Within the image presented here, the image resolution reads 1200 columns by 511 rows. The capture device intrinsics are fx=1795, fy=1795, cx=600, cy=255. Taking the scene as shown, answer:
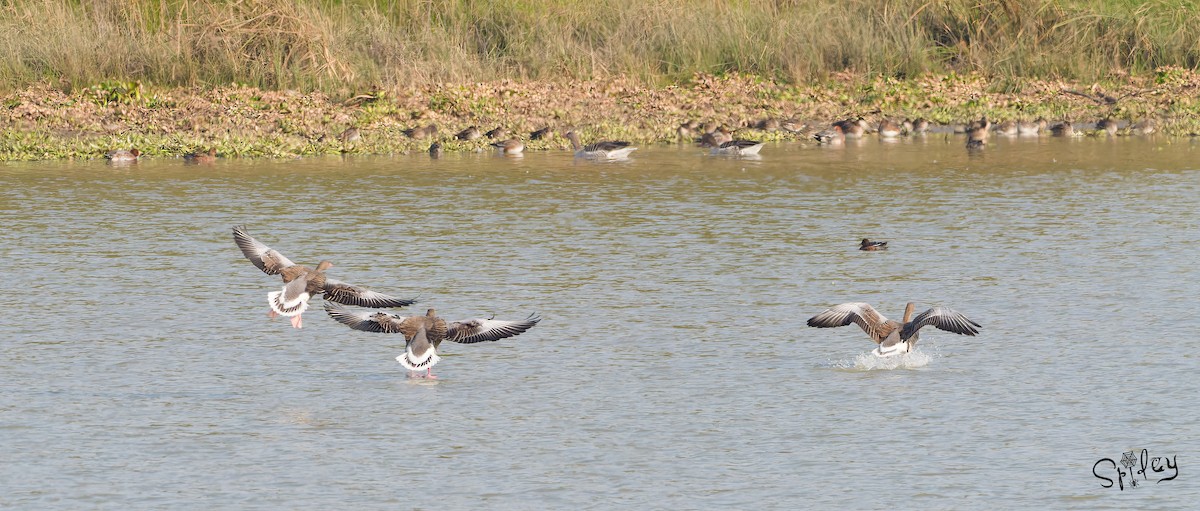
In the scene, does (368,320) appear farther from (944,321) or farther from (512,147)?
(512,147)

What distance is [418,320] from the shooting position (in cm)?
964

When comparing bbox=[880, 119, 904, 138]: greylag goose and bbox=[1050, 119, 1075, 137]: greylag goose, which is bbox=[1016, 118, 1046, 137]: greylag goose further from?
bbox=[880, 119, 904, 138]: greylag goose

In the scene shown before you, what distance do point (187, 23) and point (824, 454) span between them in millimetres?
19365

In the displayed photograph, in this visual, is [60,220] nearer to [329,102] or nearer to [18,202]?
[18,202]

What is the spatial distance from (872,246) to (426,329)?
18.5 ft

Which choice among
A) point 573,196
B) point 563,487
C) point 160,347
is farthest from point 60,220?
point 563,487

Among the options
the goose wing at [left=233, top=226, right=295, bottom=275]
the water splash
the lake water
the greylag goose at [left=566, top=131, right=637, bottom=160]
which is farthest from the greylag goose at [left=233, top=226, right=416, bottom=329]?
the greylag goose at [left=566, top=131, right=637, bottom=160]

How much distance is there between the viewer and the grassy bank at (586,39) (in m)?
25.6

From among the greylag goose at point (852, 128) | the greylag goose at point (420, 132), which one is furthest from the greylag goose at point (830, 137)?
the greylag goose at point (420, 132)

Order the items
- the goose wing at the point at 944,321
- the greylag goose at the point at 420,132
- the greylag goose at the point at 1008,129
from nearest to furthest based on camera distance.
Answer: the goose wing at the point at 944,321 → the greylag goose at the point at 420,132 → the greylag goose at the point at 1008,129

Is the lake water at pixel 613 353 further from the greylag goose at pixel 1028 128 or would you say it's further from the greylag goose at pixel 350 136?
the greylag goose at pixel 1028 128

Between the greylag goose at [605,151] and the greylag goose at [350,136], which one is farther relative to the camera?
the greylag goose at [350,136]

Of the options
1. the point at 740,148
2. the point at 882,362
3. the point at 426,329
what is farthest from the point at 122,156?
the point at 882,362

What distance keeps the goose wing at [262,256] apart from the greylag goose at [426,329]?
447 mm
